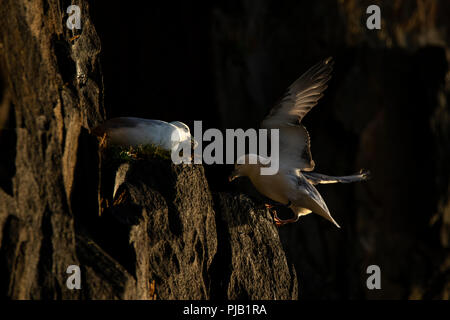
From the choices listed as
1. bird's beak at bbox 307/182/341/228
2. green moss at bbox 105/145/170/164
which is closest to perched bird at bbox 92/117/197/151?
green moss at bbox 105/145/170/164

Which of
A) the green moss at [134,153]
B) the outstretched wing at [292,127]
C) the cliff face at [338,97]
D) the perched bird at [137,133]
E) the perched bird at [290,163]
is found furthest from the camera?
the cliff face at [338,97]

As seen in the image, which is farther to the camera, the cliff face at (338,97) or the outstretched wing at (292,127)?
the cliff face at (338,97)

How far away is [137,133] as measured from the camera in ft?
18.7

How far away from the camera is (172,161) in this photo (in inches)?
217

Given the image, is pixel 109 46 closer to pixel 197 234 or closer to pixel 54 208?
pixel 197 234

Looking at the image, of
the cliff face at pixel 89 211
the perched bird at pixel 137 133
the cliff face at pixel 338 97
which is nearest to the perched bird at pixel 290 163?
the cliff face at pixel 89 211

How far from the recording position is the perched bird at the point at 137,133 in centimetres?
561

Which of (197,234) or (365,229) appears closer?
(197,234)

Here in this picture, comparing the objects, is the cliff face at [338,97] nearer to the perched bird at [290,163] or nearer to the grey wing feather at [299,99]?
the grey wing feather at [299,99]

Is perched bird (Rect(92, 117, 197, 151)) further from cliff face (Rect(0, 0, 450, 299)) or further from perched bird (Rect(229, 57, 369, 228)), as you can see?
cliff face (Rect(0, 0, 450, 299))

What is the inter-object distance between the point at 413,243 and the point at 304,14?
4.55m

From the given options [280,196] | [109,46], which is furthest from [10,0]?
[109,46]

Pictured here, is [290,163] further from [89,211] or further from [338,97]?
[338,97]


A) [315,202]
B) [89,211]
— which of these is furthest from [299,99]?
[89,211]
